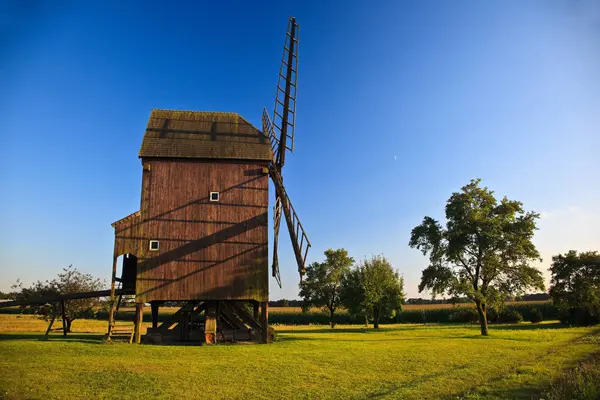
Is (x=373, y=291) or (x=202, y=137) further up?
(x=202, y=137)

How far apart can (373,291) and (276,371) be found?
33206 millimetres

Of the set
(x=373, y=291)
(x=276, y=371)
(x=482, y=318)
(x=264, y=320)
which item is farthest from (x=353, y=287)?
(x=276, y=371)

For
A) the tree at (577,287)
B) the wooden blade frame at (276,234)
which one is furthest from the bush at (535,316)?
the wooden blade frame at (276,234)

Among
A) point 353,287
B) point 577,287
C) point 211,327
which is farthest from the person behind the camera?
point 353,287

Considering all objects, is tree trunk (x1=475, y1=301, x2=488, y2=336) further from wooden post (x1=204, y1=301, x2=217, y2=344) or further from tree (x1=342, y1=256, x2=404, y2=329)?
wooden post (x1=204, y1=301, x2=217, y2=344)

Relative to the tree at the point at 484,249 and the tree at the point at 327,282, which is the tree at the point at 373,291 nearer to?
the tree at the point at 327,282

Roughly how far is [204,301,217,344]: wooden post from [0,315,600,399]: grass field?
232cm

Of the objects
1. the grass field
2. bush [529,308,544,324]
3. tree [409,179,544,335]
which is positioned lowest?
bush [529,308,544,324]

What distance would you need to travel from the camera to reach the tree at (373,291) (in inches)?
1812

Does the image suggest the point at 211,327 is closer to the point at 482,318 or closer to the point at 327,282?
the point at 482,318

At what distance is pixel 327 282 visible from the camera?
5044cm

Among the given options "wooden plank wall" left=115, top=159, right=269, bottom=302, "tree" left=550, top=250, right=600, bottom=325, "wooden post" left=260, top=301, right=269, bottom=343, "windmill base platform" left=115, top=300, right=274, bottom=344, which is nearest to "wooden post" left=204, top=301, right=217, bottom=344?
"windmill base platform" left=115, top=300, right=274, bottom=344

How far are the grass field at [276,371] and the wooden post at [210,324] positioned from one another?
7.60 feet

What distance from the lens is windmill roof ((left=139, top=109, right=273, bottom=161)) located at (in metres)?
24.8
